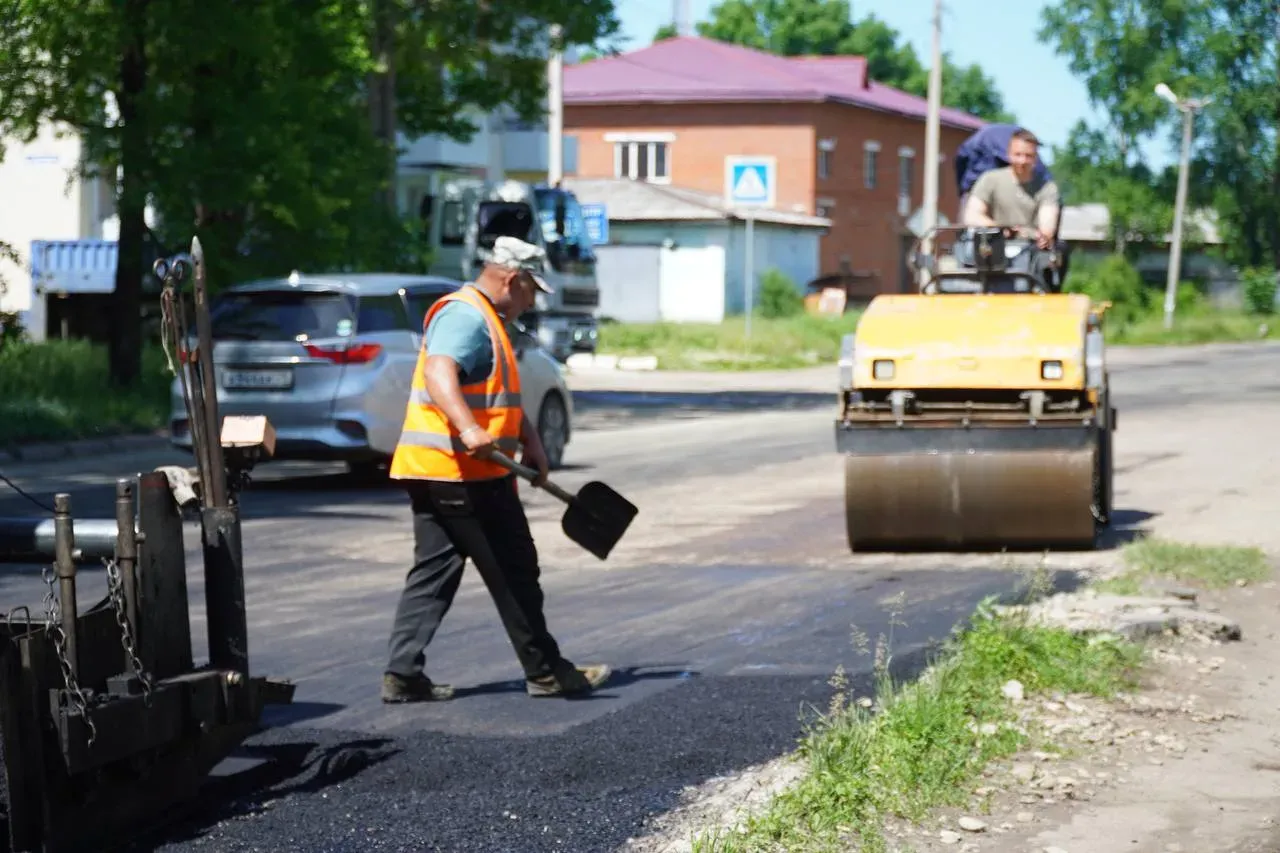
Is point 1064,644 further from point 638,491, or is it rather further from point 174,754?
point 638,491

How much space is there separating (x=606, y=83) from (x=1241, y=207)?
23.7 m

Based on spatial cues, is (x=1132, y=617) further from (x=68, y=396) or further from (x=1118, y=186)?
(x=1118, y=186)

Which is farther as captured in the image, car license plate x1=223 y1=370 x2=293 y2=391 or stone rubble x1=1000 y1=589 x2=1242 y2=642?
car license plate x1=223 y1=370 x2=293 y2=391

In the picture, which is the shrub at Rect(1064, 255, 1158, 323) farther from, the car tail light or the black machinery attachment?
the black machinery attachment

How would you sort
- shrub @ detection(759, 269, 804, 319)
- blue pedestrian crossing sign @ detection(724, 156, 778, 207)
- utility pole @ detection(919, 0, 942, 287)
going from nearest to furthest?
blue pedestrian crossing sign @ detection(724, 156, 778, 207) < utility pole @ detection(919, 0, 942, 287) < shrub @ detection(759, 269, 804, 319)

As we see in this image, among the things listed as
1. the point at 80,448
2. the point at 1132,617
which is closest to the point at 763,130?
the point at 80,448

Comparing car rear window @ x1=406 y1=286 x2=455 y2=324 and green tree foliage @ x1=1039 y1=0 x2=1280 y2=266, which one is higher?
green tree foliage @ x1=1039 y1=0 x2=1280 y2=266

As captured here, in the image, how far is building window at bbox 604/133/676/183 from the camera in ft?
221

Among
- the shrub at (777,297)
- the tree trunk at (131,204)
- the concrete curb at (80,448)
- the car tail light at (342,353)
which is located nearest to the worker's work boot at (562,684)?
the car tail light at (342,353)

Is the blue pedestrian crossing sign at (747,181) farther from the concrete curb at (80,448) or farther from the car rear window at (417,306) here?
the car rear window at (417,306)

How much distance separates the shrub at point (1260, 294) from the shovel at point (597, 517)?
64452 millimetres

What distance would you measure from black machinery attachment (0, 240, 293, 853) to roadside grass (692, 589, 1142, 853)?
157 cm

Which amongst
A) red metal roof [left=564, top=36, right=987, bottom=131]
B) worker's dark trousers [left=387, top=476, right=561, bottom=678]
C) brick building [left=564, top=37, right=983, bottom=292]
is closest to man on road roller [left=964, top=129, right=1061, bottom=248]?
worker's dark trousers [left=387, top=476, right=561, bottom=678]

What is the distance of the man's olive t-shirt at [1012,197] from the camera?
1348 centimetres
